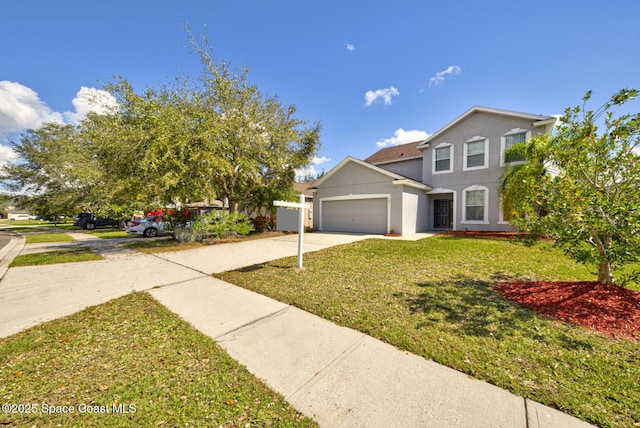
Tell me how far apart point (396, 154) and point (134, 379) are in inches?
756

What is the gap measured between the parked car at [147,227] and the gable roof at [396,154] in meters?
16.0

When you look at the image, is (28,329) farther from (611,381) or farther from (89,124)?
(89,124)

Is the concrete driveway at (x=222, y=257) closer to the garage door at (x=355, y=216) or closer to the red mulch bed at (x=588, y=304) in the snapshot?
the garage door at (x=355, y=216)

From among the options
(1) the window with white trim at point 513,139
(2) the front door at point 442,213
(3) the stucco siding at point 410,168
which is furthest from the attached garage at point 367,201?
(1) the window with white trim at point 513,139

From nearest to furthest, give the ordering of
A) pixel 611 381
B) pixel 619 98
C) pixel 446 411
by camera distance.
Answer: pixel 446 411 < pixel 611 381 < pixel 619 98

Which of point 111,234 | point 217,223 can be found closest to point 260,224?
point 217,223

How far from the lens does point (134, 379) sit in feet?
7.77

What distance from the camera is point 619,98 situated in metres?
3.76

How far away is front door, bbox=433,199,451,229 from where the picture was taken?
1510cm

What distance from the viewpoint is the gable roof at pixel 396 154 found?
17438 mm

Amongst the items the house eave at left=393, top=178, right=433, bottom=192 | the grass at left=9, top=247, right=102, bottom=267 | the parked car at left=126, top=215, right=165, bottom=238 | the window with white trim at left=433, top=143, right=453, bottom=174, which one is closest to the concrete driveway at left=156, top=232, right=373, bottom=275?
the grass at left=9, top=247, right=102, bottom=267

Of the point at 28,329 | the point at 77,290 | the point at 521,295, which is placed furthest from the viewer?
the point at 77,290

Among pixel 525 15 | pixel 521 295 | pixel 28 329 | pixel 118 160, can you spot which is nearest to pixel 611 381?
pixel 521 295

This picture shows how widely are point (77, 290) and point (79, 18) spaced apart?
28.9ft
